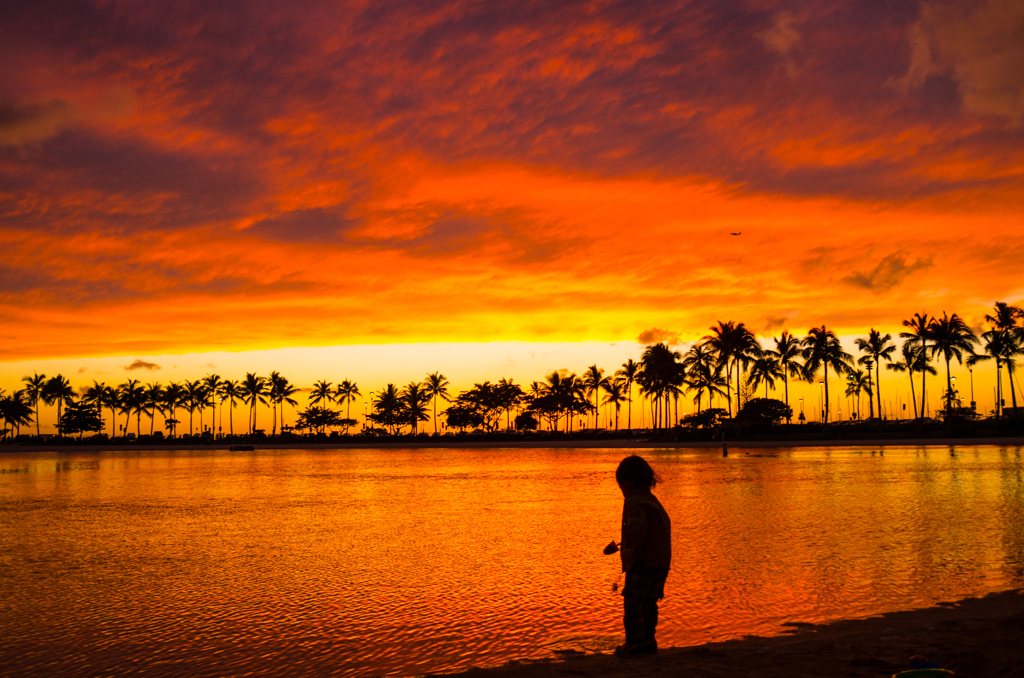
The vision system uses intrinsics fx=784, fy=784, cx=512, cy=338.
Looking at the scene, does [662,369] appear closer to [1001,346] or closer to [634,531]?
[1001,346]

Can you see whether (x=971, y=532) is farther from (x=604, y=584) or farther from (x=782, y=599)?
(x=604, y=584)

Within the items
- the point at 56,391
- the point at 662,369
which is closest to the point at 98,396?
the point at 56,391

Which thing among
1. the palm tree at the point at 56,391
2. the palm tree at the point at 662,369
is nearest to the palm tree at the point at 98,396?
the palm tree at the point at 56,391

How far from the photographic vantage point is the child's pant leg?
307 inches

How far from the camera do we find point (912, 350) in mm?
99625

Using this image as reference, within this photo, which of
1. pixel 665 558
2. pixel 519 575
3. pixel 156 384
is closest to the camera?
pixel 665 558

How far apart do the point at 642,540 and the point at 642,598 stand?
722 mm

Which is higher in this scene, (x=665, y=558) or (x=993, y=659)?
(x=665, y=558)

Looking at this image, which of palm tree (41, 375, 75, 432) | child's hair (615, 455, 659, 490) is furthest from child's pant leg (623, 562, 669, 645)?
palm tree (41, 375, 75, 432)

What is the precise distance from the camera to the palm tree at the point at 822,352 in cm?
10425

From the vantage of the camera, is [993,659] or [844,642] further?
[844,642]

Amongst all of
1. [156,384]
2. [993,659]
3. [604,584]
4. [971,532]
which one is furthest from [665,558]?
[156,384]

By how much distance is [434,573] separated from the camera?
14.2 metres

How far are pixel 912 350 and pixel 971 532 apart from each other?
9215 cm
